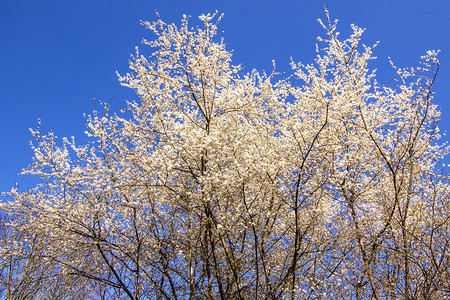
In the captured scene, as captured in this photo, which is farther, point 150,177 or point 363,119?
point 363,119

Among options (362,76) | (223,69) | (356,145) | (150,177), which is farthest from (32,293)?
(362,76)

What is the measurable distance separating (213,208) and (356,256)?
2.73 metres

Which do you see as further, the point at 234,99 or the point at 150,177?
the point at 234,99

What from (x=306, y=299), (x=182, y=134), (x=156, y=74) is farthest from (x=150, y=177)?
(x=306, y=299)

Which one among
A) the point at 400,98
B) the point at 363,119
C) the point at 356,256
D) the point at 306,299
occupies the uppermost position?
Answer: the point at 400,98

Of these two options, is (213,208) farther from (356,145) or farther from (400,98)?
(400,98)

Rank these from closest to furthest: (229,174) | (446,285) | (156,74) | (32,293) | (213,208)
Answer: (446,285) < (229,174) < (213,208) < (156,74) < (32,293)

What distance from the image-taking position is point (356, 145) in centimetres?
726

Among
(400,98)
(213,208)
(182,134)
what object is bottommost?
(213,208)

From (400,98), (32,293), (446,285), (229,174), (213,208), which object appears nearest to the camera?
(446,285)

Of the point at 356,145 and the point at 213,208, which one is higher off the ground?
the point at 356,145

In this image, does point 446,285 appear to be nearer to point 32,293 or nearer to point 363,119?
point 363,119

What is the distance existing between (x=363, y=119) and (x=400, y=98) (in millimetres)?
1506

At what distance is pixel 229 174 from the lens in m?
5.60
